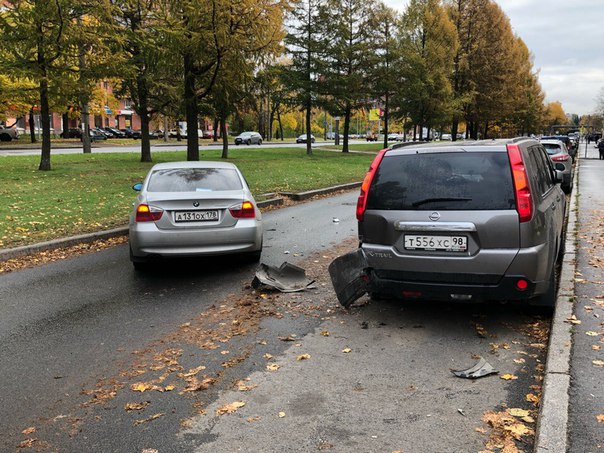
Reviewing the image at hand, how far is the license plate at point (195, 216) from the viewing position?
6.93 meters

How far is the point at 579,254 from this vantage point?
7.96 m

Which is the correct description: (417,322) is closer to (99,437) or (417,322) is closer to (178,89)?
(99,437)

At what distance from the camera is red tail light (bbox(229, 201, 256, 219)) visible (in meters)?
7.16

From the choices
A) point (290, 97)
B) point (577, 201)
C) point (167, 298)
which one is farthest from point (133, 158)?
point (167, 298)

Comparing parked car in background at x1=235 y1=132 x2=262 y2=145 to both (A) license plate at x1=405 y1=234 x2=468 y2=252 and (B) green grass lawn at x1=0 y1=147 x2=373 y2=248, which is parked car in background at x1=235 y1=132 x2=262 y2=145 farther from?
(A) license plate at x1=405 y1=234 x2=468 y2=252

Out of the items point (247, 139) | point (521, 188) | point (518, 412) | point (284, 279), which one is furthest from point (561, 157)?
point (247, 139)

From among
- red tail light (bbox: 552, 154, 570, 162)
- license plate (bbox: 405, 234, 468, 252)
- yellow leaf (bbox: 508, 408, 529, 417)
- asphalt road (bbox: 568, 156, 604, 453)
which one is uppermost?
red tail light (bbox: 552, 154, 570, 162)

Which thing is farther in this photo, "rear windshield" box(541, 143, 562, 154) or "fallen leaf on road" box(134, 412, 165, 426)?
"rear windshield" box(541, 143, 562, 154)

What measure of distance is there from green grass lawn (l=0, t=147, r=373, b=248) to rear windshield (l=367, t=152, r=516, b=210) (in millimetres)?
6238

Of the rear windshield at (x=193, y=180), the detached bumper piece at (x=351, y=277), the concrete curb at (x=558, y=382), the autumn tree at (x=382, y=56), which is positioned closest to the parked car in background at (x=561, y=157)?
the concrete curb at (x=558, y=382)

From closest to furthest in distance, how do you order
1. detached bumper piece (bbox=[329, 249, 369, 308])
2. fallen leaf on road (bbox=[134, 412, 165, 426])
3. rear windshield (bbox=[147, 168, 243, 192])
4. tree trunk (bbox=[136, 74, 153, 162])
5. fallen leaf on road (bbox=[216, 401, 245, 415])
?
fallen leaf on road (bbox=[134, 412, 165, 426])
fallen leaf on road (bbox=[216, 401, 245, 415])
detached bumper piece (bbox=[329, 249, 369, 308])
rear windshield (bbox=[147, 168, 243, 192])
tree trunk (bbox=[136, 74, 153, 162])

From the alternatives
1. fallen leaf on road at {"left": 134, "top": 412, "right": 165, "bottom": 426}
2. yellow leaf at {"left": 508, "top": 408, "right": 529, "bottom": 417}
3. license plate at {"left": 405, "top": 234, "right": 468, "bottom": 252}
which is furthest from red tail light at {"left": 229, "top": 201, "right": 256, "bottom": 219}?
yellow leaf at {"left": 508, "top": 408, "right": 529, "bottom": 417}

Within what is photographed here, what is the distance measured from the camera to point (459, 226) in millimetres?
4758

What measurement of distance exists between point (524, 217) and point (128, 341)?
358 centimetres
